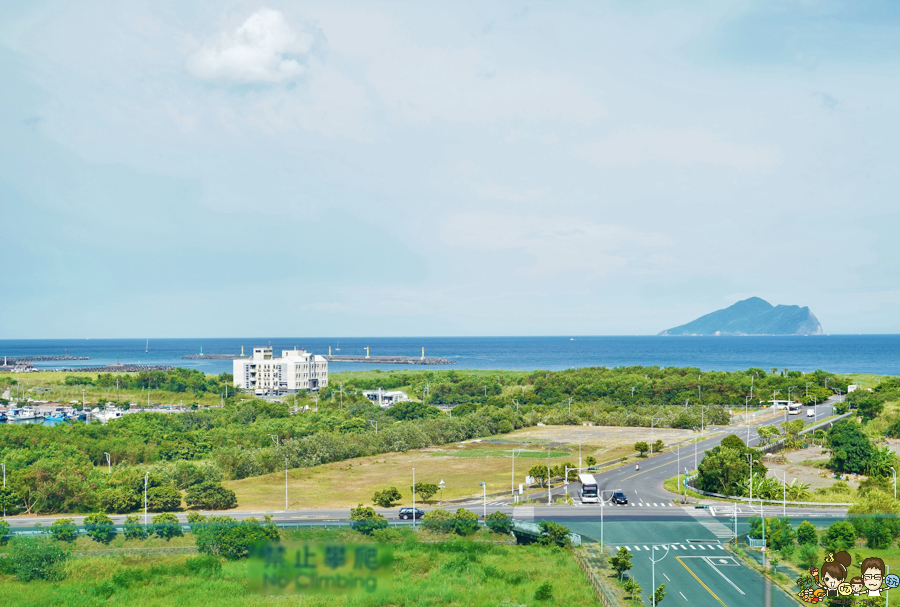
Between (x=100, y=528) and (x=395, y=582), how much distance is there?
22.7 meters

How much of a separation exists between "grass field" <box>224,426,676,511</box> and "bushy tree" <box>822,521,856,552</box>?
27741mm

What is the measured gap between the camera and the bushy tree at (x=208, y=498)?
198ft

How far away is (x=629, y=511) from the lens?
56750 millimetres

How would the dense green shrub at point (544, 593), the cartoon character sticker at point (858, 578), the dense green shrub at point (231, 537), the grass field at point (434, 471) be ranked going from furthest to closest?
the grass field at point (434, 471) → the dense green shrub at point (231, 537) → the dense green shrub at point (544, 593) → the cartoon character sticker at point (858, 578)

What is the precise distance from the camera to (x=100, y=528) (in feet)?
164

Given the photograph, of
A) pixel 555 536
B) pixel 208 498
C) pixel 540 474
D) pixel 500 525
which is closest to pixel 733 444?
pixel 540 474

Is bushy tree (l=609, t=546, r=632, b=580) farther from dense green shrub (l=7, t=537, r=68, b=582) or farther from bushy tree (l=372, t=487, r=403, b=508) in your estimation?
dense green shrub (l=7, t=537, r=68, b=582)

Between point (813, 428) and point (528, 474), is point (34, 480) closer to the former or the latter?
point (528, 474)

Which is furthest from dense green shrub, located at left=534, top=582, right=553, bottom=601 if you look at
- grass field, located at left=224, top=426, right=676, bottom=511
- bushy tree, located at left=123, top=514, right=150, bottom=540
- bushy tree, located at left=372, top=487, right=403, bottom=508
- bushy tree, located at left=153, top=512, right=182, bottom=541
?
bushy tree, located at left=123, top=514, right=150, bottom=540

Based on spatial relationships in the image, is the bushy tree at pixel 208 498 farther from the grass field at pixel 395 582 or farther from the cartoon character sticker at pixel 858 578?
the cartoon character sticker at pixel 858 578

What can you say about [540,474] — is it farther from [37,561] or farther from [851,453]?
[37,561]

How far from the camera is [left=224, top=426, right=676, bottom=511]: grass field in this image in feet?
214

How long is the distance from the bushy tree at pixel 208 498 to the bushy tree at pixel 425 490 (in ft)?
52.9

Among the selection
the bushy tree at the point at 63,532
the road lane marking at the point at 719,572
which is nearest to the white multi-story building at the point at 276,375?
the bushy tree at the point at 63,532
